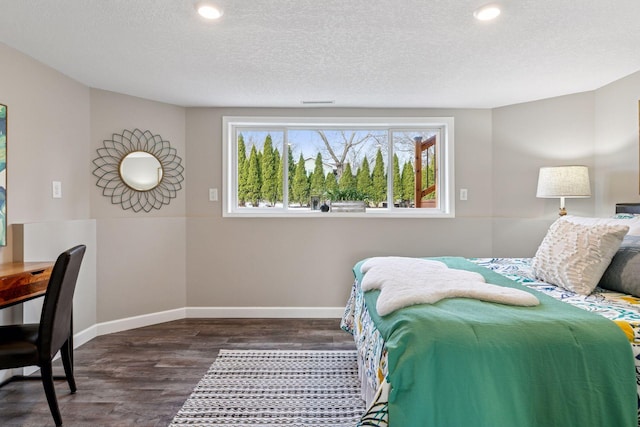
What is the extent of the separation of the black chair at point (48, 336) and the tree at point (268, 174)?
216cm

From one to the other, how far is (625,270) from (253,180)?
328 centimetres

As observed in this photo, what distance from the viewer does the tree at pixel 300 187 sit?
4082 mm

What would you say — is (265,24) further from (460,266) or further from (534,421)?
(534,421)

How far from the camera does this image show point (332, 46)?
95.8 inches

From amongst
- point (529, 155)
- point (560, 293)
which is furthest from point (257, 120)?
point (560, 293)

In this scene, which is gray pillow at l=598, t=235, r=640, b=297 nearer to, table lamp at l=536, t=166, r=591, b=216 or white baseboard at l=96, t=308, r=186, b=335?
table lamp at l=536, t=166, r=591, b=216

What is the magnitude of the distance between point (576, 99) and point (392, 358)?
353cm

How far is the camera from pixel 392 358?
4.31 feet

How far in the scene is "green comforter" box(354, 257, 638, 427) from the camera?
1.25 metres

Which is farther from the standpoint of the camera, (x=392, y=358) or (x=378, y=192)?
(x=378, y=192)

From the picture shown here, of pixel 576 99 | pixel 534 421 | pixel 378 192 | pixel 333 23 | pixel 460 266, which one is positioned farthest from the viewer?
pixel 378 192

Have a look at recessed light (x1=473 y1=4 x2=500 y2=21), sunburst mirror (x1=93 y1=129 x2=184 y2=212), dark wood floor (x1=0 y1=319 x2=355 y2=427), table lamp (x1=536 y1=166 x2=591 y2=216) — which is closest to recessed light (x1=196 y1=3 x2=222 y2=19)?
recessed light (x1=473 y1=4 x2=500 y2=21)

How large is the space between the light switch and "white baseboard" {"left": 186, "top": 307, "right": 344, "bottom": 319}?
166 centimetres

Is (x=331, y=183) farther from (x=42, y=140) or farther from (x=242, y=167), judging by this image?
(x=42, y=140)
